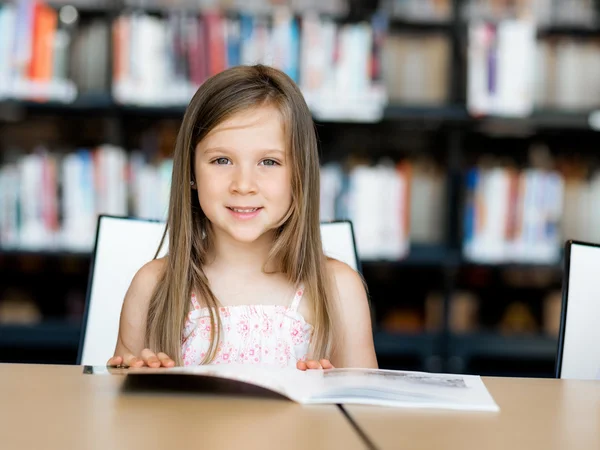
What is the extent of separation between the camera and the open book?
31.5 inches

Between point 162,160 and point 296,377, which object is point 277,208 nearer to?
point 296,377

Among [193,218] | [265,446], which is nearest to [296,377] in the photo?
[265,446]

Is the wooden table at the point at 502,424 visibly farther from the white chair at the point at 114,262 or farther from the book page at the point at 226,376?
the white chair at the point at 114,262

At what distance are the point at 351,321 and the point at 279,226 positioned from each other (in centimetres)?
21

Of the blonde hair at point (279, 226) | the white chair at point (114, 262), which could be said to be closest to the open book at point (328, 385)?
the blonde hair at point (279, 226)

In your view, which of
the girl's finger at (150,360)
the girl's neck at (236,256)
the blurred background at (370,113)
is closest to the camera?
the girl's finger at (150,360)

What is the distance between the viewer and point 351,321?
1394mm

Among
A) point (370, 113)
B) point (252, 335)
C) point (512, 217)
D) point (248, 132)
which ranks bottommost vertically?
point (252, 335)

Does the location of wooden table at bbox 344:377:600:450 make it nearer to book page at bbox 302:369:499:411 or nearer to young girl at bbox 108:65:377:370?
A: book page at bbox 302:369:499:411

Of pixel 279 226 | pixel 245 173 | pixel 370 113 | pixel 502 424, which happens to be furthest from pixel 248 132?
pixel 370 113

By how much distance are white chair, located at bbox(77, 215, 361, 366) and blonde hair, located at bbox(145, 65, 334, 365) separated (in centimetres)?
13

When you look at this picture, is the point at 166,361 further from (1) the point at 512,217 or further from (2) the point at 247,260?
(1) the point at 512,217

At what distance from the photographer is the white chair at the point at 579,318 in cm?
131

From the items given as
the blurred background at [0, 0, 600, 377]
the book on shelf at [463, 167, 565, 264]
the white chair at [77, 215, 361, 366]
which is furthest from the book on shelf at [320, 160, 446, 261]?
the white chair at [77, 215, 361, 366]
